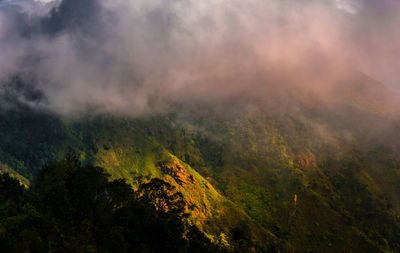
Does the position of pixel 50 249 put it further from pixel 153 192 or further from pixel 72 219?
pixel 153 192

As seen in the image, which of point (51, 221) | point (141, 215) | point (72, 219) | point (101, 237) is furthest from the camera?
point (141, 215)

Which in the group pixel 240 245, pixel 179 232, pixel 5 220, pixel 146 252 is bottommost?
pixel 240 245

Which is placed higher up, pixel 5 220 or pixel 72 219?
pixel 5 220

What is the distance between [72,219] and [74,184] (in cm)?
1201

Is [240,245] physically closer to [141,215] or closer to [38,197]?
[141,215]

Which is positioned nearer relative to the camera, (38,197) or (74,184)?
(38,197)

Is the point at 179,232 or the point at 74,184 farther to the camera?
the point at 74,184

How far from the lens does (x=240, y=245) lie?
71.8 metres

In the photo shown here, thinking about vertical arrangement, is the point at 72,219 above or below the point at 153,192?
above

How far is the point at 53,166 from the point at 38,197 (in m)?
19.6

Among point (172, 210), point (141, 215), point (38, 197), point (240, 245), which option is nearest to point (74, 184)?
point (38, 197)

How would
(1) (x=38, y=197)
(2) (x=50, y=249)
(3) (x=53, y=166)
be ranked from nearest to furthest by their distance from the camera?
(2) (x=50, y=249) < (1) (x=38, y=197) < (3) (x=53, y=166)

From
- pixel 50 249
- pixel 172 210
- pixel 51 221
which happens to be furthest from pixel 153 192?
pixel 50 249

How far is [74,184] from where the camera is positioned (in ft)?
217
